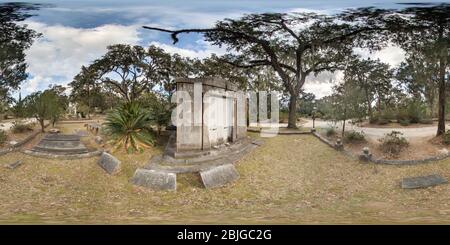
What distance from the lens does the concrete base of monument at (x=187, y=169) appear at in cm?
206

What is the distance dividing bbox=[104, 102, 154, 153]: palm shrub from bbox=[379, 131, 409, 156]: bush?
148cm

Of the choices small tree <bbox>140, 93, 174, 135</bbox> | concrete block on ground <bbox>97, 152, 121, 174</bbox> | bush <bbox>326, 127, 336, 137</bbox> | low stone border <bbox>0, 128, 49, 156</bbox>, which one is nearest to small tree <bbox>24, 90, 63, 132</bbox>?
low stone border <bbox>0, 128, 49, 156</bbox>

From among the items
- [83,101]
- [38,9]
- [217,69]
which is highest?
[38,9]

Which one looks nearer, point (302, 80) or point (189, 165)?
point (189, 165)

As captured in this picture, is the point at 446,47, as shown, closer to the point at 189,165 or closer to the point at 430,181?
the point at 430,181

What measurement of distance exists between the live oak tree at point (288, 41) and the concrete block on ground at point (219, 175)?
0.53 m

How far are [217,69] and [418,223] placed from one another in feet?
5.21

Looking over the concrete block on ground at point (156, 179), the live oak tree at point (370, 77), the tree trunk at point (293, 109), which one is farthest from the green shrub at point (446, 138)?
the concrete block on ground at point (156, 179)

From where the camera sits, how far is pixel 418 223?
2.13 metres

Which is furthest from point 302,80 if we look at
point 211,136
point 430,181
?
point 430,181

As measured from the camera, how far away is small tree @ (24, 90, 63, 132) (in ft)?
6.75

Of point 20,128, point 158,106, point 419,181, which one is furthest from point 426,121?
point 20,128

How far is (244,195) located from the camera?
2119mm

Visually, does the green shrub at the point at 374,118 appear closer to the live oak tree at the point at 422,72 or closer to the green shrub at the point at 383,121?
the green shrub at the point at 383,121
